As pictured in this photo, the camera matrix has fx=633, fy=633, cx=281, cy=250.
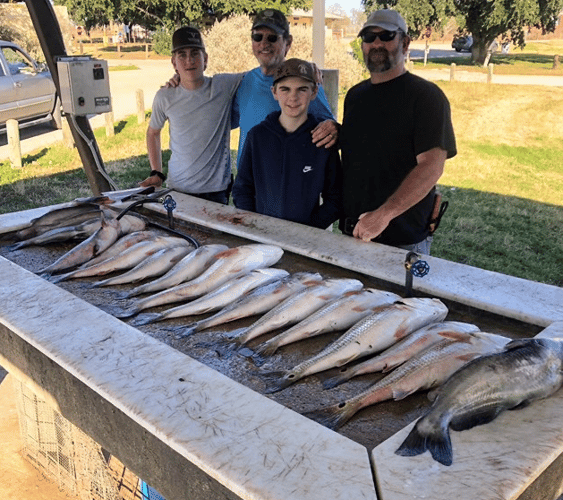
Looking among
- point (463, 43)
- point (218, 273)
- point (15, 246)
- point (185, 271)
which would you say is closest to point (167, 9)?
point (463, 43)

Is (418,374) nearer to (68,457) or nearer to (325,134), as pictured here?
(325,134)

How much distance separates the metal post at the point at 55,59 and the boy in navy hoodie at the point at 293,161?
9.58 feet

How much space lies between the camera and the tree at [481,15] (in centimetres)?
2755

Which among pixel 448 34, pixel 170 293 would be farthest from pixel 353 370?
pixel 448 34

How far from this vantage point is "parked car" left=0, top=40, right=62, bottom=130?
14414mm

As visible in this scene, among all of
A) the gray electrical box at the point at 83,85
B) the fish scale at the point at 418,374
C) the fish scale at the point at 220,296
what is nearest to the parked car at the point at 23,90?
the gray electrical box at the point at 83,85

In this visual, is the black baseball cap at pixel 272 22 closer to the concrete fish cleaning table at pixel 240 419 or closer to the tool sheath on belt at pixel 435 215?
the tool sheath on belt at pixel 435 215

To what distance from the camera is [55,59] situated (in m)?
6.52

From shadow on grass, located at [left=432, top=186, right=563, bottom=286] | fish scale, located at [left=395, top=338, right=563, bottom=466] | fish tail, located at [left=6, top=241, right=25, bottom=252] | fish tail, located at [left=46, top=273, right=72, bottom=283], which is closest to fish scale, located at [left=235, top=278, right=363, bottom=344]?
fish scale, located at [left=395, top=338, right=563, bottom=466]

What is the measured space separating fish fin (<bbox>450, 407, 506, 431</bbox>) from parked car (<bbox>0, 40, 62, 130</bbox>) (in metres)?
14.0

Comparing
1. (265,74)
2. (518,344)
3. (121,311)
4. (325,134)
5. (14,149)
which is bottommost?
(14,149)

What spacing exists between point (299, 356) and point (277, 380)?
22 centimetres

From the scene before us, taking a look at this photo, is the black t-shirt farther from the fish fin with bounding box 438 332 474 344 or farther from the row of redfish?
the fish fin with bounding box 438 332 474 344

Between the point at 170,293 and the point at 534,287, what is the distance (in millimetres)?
1723
